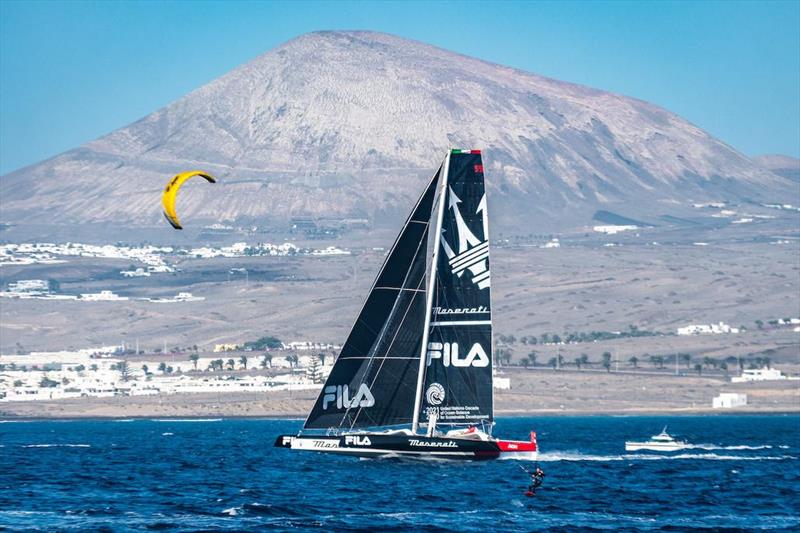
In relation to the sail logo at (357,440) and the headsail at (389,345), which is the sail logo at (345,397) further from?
the sail logo at (357,440)

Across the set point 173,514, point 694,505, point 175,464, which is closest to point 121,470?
point 175,464

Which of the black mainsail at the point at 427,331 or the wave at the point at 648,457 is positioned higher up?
the black mainsail at the point at 427,331

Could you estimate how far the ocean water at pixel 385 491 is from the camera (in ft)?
169

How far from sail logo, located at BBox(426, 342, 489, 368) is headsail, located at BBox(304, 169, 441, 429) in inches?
36.7

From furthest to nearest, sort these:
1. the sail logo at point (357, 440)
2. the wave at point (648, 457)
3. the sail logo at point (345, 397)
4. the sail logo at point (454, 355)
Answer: the wave at point (648, 457), the sail logo at point (345, 397), the sail logo at point (454, 355), the sail logo at point (357, 440)

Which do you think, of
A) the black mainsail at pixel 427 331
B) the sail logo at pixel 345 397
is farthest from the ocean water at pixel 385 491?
the sail logo at pixel 345 397

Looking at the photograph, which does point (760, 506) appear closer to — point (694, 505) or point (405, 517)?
point (694, 505)

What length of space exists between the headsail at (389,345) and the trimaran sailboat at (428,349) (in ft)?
0.14

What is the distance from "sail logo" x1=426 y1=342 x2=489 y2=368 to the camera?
7031 cm

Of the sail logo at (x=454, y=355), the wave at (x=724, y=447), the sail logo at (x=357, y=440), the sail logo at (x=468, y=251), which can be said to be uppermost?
the sail logo at (x=468, y=251)

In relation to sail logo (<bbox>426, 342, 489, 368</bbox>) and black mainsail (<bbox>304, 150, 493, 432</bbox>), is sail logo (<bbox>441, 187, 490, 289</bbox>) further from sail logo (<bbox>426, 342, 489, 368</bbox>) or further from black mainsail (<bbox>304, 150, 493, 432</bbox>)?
sail logo (<bbox>426, 342, 489, 368</bbox>)

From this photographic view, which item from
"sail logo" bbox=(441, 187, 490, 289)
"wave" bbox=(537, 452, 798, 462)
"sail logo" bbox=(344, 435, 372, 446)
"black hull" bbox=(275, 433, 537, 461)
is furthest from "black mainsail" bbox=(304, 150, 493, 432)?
"wave" bbox=(537, 452, 798, 462)

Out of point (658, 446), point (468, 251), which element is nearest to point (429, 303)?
point (468, 251)

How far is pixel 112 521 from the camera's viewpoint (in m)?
51.2
